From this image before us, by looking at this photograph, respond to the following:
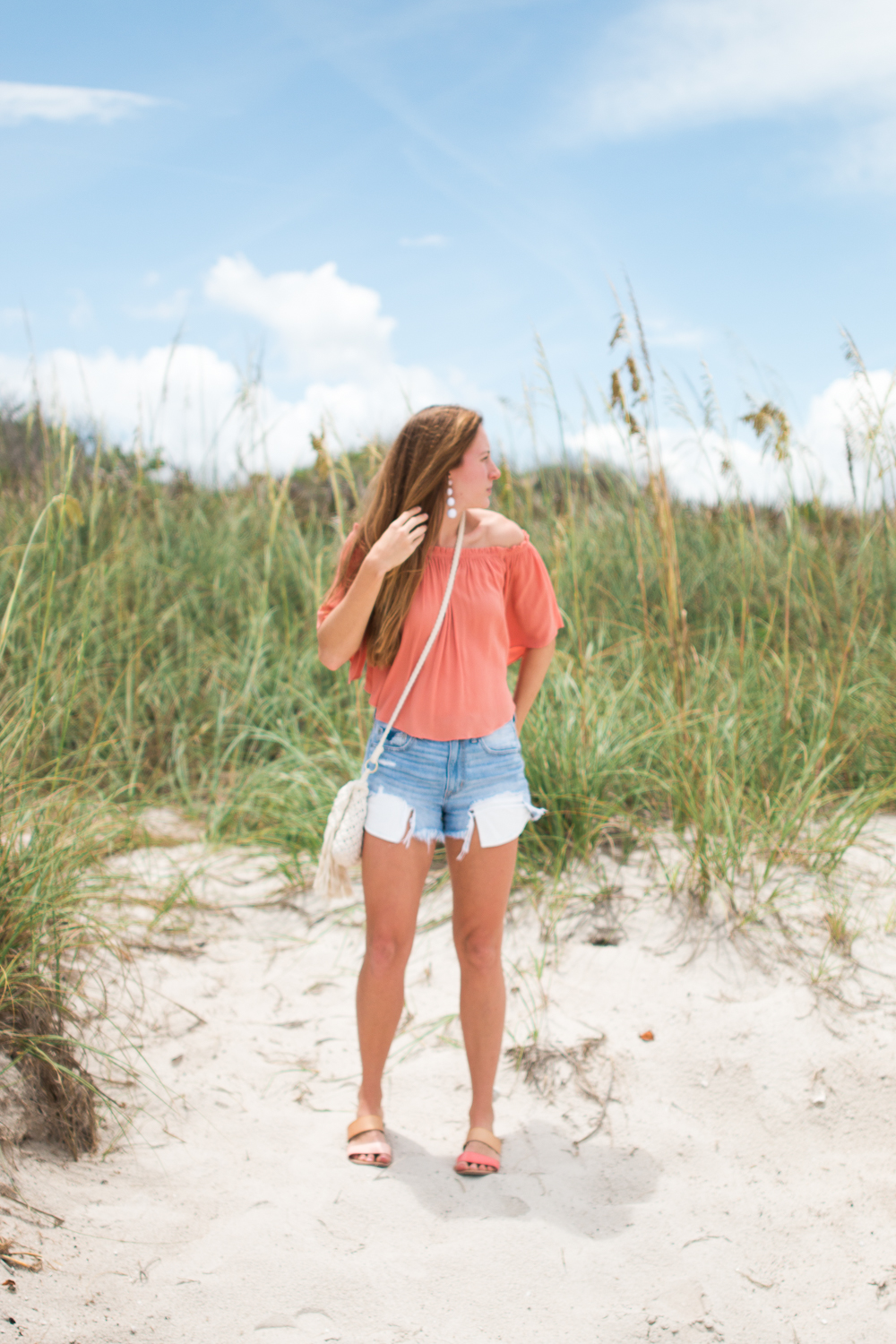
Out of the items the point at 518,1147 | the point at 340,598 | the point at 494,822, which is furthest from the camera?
the point at 518,1147

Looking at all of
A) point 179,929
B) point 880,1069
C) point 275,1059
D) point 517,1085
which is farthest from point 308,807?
point 880,1069

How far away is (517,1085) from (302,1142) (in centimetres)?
64

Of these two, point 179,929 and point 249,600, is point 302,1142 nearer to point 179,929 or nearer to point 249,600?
point 179,929

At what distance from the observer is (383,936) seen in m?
2.43

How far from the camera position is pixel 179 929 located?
3.60 metres

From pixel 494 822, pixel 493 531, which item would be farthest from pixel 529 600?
pixel 494 822

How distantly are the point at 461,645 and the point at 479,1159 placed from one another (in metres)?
1.31

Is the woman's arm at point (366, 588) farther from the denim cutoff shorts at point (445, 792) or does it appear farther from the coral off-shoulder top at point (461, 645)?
the denim cutoff shorts at point (445, 792)

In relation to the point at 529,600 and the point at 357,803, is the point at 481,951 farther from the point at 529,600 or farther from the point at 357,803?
the point at 529,600

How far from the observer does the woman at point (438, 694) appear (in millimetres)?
2342

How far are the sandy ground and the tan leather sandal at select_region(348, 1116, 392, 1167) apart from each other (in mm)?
62

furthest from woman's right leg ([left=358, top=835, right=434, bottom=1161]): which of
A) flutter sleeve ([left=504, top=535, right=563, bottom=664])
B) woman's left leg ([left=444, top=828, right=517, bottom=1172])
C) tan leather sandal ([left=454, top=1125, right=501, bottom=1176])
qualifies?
flutter sleeve ([left=504, top=535, right=563, bottom=664])

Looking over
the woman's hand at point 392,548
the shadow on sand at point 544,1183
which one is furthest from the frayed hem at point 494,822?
the shadow on sand at point 544,1183

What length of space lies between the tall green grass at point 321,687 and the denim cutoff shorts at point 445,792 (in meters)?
1.02
